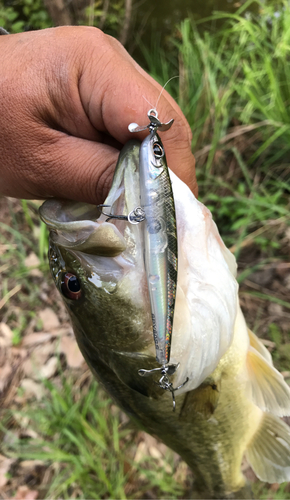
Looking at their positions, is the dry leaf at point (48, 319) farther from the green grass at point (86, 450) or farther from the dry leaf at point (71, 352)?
the green grass at point (86, 450)

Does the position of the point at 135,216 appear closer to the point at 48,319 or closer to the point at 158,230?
the point at 158,230

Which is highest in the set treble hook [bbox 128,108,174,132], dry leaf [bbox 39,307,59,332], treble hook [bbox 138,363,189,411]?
treble hook [bbox 128,108,174,132]

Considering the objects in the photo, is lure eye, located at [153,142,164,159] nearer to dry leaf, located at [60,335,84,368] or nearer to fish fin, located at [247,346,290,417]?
fish fin, located at [247,346,290,417]

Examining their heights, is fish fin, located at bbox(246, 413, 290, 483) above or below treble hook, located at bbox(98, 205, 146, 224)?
below

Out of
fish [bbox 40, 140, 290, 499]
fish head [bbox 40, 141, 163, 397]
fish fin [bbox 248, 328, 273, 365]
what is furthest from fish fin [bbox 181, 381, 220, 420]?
fish fin [bbox 248, 328, 273, 365]

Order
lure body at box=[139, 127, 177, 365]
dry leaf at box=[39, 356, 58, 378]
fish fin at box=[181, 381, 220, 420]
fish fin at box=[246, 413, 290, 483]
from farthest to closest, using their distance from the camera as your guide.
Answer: dry leaf at box=[39, 356, 58, 378] < fish fin at box=[246, 413, 290, 483] < fish fin at box=[181, 381, 220, 420] < lure body at box=[139, 127, 177, 365]

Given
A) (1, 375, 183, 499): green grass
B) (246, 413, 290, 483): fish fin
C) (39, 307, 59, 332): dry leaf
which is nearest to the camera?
(246, 413, 290, 483): fish fin

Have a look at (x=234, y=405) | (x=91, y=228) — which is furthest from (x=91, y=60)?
(x=234, y=405)
